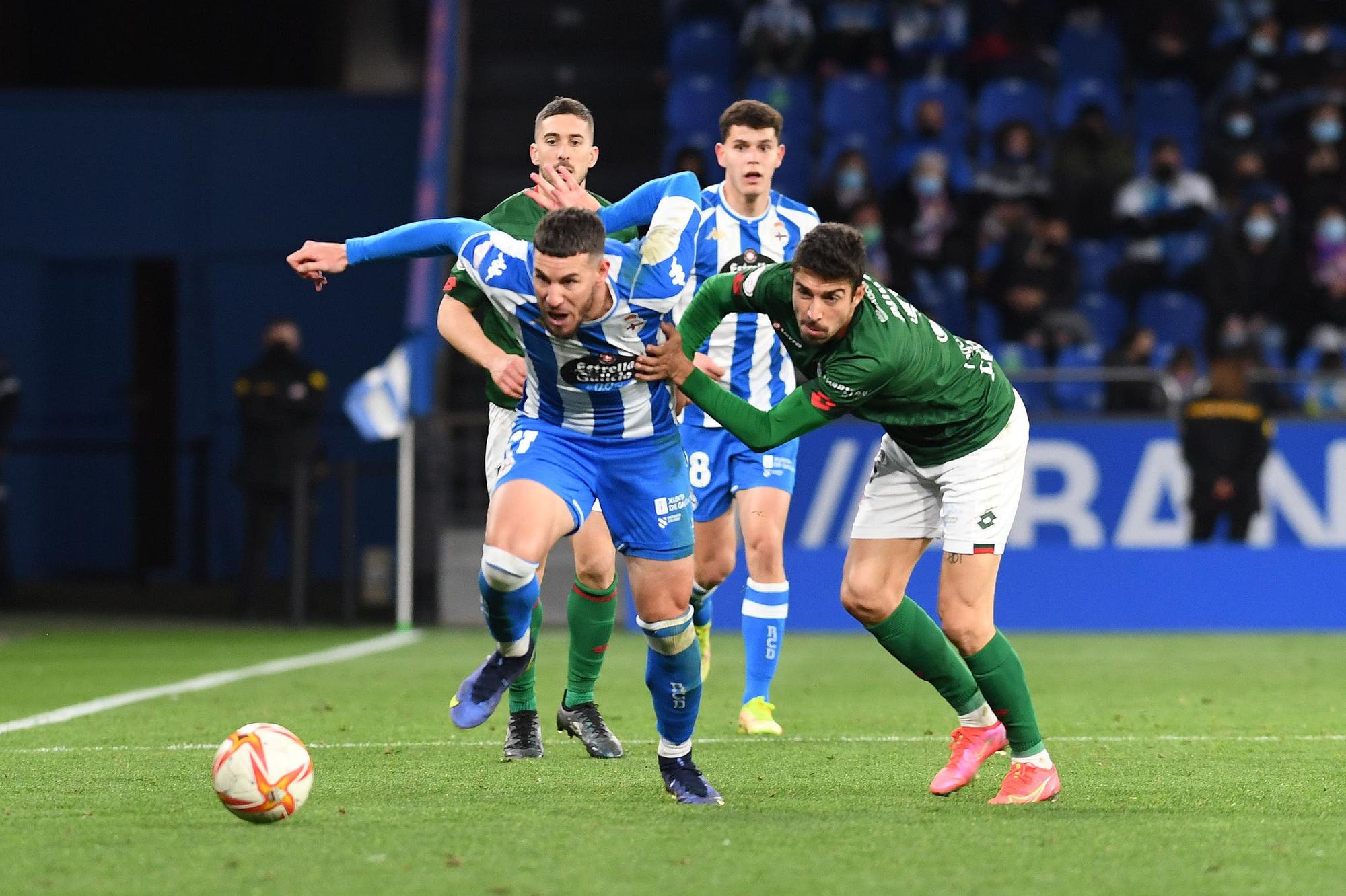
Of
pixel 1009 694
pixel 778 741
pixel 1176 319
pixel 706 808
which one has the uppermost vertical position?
pixel 1176 319

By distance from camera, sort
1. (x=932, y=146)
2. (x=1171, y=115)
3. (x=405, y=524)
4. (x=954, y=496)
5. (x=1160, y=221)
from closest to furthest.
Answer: (x=954, y=496), (x=405, y=524), (x=1160, y=221), (x=932, y=146), (x=1171, y=115)

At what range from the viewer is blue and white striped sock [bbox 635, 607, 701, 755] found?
5.90 meters

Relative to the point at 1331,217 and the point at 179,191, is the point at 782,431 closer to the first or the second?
the point at 1331,217

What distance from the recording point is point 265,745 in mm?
5434

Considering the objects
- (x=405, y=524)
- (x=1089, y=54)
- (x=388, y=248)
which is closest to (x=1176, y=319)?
(x=1089, y=54)

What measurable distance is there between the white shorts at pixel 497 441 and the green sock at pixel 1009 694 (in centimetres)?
134

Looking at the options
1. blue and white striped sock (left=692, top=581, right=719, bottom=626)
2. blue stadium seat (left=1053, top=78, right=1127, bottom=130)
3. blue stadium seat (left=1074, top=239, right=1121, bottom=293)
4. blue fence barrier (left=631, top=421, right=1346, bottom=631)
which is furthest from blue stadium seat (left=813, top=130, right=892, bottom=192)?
blue and white striped sock (left=692, top=581, right=719, bottom=626)

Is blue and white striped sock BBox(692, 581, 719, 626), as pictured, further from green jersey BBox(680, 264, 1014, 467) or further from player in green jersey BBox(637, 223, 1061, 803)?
green jersey BBox(680, 264, 1014, 467)

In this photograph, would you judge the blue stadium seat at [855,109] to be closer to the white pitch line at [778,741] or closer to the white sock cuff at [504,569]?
the white pitch line at [778,741]

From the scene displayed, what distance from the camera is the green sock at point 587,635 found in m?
7.03

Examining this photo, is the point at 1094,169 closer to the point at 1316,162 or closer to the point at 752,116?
the point at 1316,162

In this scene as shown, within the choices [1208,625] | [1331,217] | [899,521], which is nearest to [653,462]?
[899,521]

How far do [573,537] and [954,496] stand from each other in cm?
139

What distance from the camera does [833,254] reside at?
218 inches
